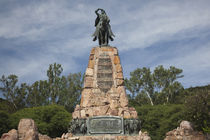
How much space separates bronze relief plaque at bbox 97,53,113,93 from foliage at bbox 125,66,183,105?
70.2 ft

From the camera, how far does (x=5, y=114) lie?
26.7 meters

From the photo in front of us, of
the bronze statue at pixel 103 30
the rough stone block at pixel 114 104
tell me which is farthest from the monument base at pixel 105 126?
the bronze statue at pixel 103 30

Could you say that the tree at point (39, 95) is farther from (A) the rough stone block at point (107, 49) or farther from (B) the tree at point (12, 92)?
(A) the rough stone block at point (107, 49)

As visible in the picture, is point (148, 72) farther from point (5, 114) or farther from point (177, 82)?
point (5, 114)

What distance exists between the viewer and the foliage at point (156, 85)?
35.1m

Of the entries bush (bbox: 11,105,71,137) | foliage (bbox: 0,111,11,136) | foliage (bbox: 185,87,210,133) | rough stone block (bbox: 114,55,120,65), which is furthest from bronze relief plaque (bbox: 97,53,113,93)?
bush (bbox: 11,105,71,137)

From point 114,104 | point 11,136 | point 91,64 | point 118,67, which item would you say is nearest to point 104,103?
point 114,104

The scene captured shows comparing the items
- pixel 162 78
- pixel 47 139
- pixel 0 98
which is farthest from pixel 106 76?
pixel 0 98

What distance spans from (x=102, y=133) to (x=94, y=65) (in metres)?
3.78

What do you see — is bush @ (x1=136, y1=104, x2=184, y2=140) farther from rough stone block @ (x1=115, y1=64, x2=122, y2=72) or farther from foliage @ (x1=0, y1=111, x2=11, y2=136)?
foliage @ (x1=0, y1=111, x2=11, y2=136)

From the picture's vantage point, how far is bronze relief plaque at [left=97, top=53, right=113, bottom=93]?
14008 millimetres

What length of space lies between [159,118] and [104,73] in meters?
16.6

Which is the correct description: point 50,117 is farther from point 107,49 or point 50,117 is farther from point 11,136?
point 107,49

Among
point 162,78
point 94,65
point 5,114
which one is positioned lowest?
point 5,114
